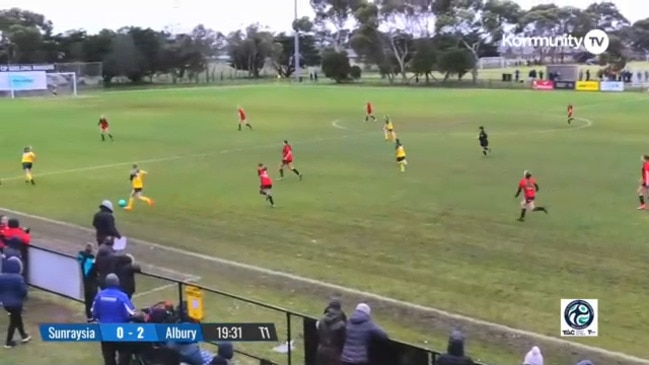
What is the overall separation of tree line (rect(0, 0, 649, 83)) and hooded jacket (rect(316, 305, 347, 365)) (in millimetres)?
96516

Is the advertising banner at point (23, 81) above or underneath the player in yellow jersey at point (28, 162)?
above

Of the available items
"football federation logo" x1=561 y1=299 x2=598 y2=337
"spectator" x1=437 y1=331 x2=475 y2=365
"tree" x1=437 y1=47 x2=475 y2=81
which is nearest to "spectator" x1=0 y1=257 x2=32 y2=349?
"spectator" x1=437 y1=331 x2=475 y2=365

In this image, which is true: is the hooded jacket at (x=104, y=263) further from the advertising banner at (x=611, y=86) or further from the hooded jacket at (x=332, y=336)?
the advertising banner at (x=611, y=86)

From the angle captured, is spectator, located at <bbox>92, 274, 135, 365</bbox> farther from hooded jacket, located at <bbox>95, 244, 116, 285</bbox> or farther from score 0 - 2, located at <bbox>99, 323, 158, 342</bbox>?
hooded jacket, located at <bbox>95, 244, 116, 285</bbox>

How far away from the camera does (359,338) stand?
995 centimetres

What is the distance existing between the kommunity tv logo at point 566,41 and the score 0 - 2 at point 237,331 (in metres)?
115

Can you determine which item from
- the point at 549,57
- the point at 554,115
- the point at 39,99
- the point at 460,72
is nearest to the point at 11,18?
the point at 39,99

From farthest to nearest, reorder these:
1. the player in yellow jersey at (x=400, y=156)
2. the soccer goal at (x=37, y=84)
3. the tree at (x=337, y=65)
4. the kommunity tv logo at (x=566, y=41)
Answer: the kommunity tv logo at (x=566, y=41) < the tree at (x=337, y=65) < the soccer goal at (x=37, y=84) < the player in yellow jersey at (x=400, y=156)

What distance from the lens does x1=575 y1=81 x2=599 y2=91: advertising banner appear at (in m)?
86.8

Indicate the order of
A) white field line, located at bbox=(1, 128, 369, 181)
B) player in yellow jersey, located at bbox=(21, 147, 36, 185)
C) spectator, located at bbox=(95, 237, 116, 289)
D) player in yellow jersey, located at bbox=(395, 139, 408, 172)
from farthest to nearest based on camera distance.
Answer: white field line, located at bbox=(1, 128, 369, 181), player in yellow jersey, located at bbox=(395, 139, 408, 172), player in yellow jersey, located at bbox=(21, 147, 36, 185), spectator, located at bbox=(95, 237, 116, 289)

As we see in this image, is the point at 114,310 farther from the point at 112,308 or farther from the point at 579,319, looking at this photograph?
the point at 579,319

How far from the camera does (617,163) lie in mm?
33844

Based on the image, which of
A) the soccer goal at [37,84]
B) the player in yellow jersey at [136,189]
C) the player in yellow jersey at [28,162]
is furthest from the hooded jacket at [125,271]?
the soccer goal at [37,84]

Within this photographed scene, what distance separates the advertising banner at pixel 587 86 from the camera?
86.8m
